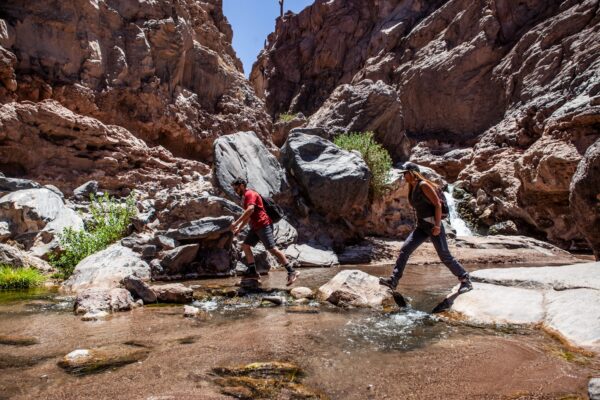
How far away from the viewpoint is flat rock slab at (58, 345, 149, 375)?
294 centimetres

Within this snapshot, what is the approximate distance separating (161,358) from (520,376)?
2795mm

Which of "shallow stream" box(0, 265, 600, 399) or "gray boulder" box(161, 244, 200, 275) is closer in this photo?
"shallow stream" box(0, 265, 600, 399)

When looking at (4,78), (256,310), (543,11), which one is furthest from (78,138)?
(543,11)

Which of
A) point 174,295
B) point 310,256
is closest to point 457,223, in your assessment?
point 310,256

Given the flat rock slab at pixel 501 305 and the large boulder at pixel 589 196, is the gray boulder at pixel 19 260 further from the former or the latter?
the large boulder at pixel 589 196

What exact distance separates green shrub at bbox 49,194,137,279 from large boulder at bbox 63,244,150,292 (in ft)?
2.25

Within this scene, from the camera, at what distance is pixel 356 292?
5539mm

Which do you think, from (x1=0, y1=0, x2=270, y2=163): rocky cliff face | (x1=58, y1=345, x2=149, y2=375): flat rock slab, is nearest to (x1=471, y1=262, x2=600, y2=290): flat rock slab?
(x1=58, y1=345, x2=149, y2=375): flat rock slab

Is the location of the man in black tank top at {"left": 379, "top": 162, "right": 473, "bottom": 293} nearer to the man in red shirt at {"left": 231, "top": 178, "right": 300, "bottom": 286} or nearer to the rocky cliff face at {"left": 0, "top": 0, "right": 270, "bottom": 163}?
the man in red shirt at {"left": 231, "top": 178, "right": 300, "bottom": 286}

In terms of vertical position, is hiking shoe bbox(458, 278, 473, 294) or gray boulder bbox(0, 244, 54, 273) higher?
gray boulder bbox(0, 244, 54, 273)

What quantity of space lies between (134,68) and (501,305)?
18.0m

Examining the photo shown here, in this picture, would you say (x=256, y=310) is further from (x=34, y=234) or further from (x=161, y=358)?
(x=34, y=234)

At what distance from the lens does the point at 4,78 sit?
43.6 ft

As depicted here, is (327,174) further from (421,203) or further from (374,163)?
(421,203)
